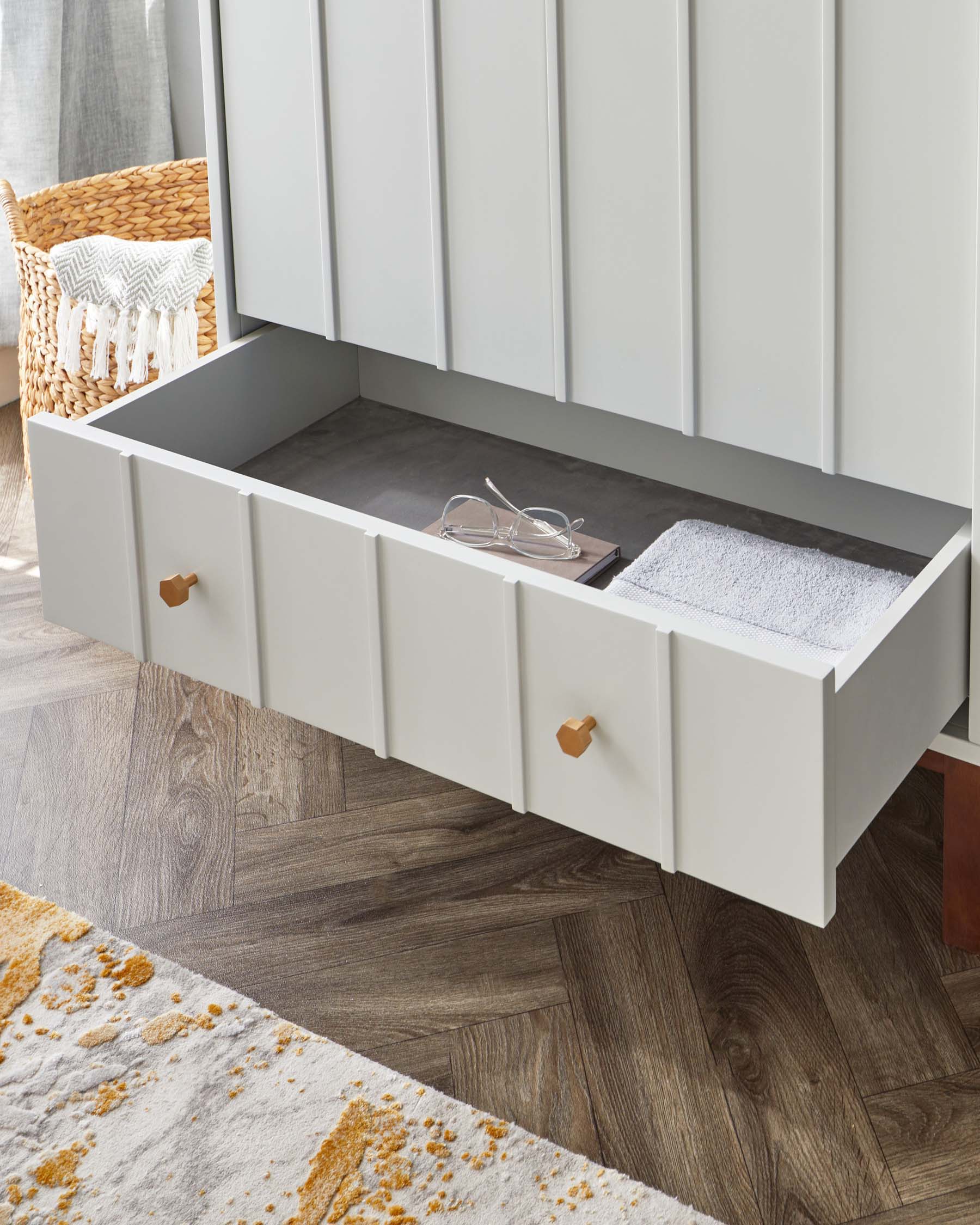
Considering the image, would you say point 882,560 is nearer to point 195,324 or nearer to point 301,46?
point 301,46

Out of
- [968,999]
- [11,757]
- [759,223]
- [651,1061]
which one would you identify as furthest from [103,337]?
[968,999]

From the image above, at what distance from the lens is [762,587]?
1.15 meters

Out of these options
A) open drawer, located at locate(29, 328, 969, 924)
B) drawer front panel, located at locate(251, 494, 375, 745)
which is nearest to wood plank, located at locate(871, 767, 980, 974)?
open drawer, located at locate(29, 328, 969, 924)

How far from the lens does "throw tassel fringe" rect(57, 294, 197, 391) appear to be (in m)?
1.74

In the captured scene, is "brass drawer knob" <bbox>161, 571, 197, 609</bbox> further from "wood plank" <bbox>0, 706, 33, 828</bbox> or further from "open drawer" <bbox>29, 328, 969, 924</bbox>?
"wood plank" <bbox>0, 706, 33, 828</bbox>

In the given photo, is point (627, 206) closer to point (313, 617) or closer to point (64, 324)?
point (313, 617)

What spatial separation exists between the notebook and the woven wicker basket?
62 cm

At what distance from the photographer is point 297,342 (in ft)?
4.68

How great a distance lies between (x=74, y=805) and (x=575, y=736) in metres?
0.71

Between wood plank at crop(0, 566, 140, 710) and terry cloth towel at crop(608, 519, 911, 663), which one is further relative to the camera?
wood plank at crop(0, 566, 140, 710)

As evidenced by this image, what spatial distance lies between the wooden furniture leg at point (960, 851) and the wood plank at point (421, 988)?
0.34 metres

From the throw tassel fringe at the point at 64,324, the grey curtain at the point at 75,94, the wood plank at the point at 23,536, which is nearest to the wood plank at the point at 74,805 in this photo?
the wood plank at the point at 23,536

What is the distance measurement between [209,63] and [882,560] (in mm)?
721

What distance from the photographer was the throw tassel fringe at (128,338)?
5.71ft
